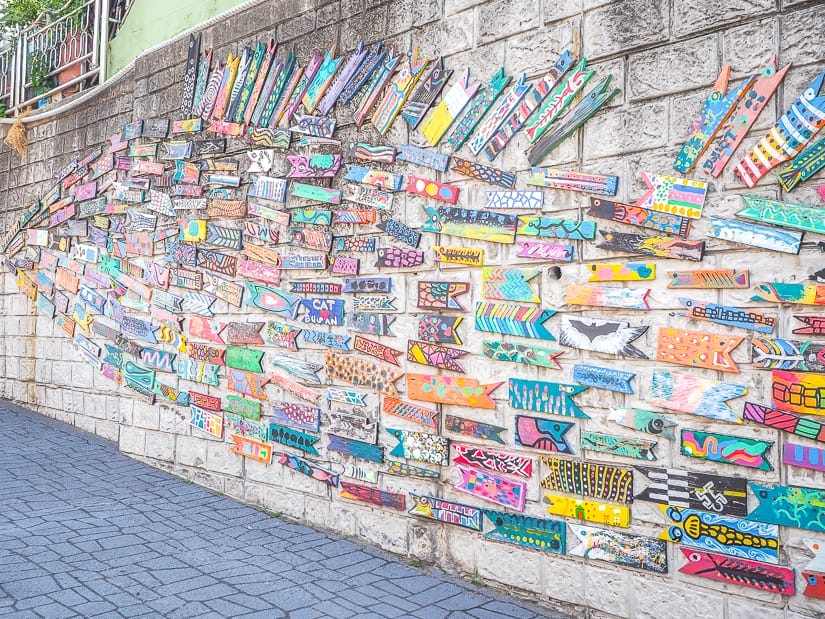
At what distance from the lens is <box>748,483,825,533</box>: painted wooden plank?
2916 mm

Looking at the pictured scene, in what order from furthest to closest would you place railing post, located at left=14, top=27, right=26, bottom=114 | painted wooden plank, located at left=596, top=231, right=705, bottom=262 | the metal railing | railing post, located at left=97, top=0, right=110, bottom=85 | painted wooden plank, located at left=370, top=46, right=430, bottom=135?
1. railing post, located at left=14, top=27, right=26, bottom=114
2. the metal railing
3. railing post, located at left=97, top=0, right=110, bottom=85
4. painted wooden plank, located at left=370, top=46, right=430, bottom=135
5. painted wooden plank, located at left=596, top=231, right=705, bottom=262

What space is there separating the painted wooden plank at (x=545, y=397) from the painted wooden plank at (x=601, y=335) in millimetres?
221

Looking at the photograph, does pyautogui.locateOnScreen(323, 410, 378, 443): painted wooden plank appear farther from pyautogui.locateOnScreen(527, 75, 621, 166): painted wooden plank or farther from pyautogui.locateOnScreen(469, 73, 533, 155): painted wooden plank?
pyautogui.locateOnScreen(527, 75, 621, 166): painted wooden plank

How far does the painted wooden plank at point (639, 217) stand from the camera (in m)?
3.32

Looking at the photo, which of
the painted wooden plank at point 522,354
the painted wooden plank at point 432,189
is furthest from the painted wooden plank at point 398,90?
the painted wooden plank at point 522,354

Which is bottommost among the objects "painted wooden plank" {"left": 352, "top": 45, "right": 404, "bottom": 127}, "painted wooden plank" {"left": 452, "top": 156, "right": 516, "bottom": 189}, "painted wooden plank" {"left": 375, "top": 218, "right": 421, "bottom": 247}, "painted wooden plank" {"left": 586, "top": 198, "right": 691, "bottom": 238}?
"painted wooden plank" {"left": 375, "top": 218, "right": 421, "bottom": 247}

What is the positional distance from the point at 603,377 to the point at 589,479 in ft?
1.68

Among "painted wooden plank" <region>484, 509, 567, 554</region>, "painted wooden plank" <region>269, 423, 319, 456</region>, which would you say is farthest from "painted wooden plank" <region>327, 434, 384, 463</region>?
"painted wooden plank" <region>484, 509, 567, 554</region>

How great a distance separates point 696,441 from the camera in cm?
324

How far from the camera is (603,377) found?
3533 millimetres

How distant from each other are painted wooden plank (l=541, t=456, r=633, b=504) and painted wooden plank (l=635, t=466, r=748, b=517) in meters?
0.08

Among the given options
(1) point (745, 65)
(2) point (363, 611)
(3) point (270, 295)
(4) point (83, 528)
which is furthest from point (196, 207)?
(1) point (745, 65)

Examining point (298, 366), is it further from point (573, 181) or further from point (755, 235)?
point (755, 235)

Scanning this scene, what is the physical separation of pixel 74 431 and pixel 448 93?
534cm
